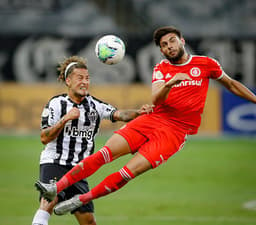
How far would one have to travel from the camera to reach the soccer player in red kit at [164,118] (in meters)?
8.07

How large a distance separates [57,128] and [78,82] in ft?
2.00

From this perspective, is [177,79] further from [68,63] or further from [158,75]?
[68,63]

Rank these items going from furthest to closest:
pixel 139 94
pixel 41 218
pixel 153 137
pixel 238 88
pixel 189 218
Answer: pixel 139 94, pixel 189 218, pixel 238 88, pixel 153 137, pixel 41 218

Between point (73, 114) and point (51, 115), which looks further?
point (51, 115)

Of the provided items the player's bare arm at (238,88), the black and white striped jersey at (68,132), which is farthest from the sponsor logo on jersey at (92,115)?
the player's bare arm at (238,88)

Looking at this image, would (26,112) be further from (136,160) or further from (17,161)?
(136,160)

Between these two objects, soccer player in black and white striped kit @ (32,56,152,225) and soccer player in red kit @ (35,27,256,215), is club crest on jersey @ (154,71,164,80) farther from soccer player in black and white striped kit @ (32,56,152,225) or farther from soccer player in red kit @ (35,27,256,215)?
soccer player in black and white striped kit @ (32,56,152,225)

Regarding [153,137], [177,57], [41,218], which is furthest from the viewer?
[177,57]

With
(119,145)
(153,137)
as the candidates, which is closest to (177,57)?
(153,137)

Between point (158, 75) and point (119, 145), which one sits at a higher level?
point (158, 75)

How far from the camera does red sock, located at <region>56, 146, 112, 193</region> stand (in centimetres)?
776

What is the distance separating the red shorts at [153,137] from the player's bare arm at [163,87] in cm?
34

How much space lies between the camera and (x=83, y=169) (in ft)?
25.7

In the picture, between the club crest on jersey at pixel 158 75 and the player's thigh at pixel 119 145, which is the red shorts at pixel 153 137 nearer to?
the player's thigh at pixel 119 145
